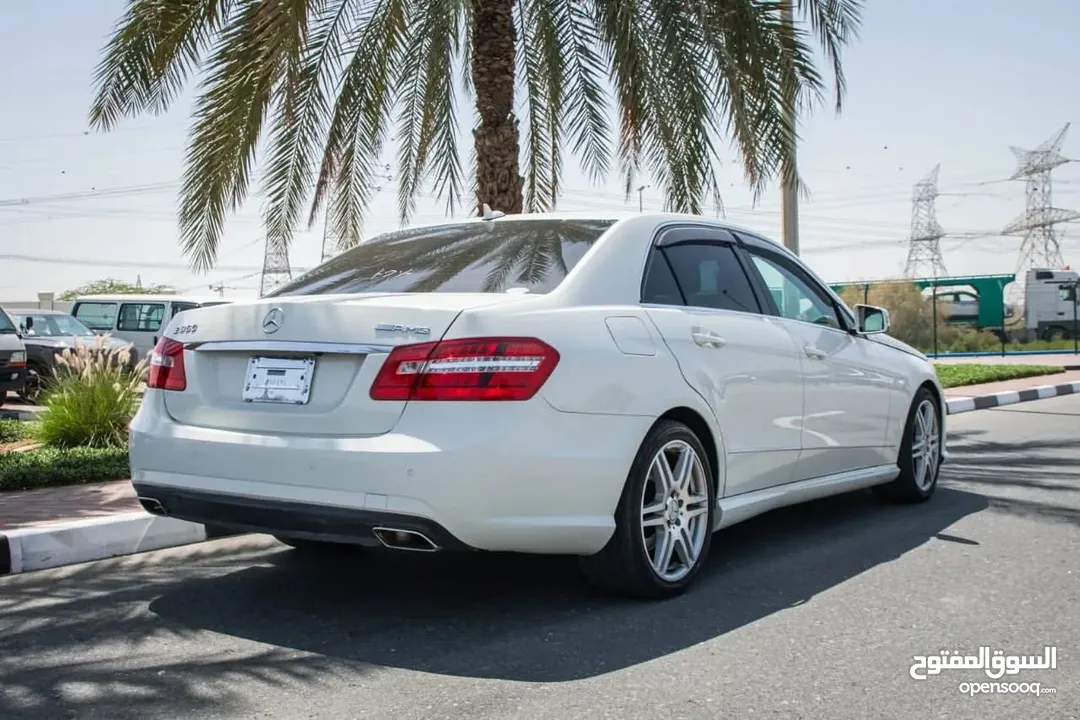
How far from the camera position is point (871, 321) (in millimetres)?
6398

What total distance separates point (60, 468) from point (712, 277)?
16.5 feet

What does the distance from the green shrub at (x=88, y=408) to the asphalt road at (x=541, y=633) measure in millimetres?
4241

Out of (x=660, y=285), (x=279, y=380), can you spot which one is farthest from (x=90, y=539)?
(x=660, y=285)

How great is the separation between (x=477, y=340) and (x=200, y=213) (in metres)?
6.44

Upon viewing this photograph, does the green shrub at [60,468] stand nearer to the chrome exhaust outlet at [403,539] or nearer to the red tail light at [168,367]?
the red tail light at [168,367]

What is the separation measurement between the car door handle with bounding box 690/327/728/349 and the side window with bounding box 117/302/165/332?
802 inches

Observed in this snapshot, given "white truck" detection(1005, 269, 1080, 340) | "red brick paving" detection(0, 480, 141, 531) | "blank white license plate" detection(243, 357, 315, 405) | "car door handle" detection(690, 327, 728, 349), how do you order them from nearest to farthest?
"blank white license plate" detection(243, 357, 315, 405) < "car door handle" detection(690, 327, 728, 349) < "red brick paving" detection(0, 480, 141, 531) < "white truck" detection(1005, 269, 1080, 340)

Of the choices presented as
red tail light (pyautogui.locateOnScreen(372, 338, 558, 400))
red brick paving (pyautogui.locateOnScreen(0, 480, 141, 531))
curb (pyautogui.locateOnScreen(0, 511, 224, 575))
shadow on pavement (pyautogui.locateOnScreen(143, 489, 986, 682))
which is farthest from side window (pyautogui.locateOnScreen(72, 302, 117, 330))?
red tail light (pyautogui.locateOnScreen(372, 338, 558, 400))

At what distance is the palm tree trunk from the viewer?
10562 millimetres

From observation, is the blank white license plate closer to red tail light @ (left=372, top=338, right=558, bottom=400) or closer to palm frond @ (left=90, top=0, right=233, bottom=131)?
red tail light @ (left=372, top=338, right=558, bottom=400)

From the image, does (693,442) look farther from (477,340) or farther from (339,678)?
(339,678)

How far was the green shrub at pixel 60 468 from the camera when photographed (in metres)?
7.72

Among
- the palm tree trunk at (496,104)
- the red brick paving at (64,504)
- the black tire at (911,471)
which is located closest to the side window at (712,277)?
the black tire at (911,471)

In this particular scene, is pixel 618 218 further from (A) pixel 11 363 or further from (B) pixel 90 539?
(A) pixel 11 363
